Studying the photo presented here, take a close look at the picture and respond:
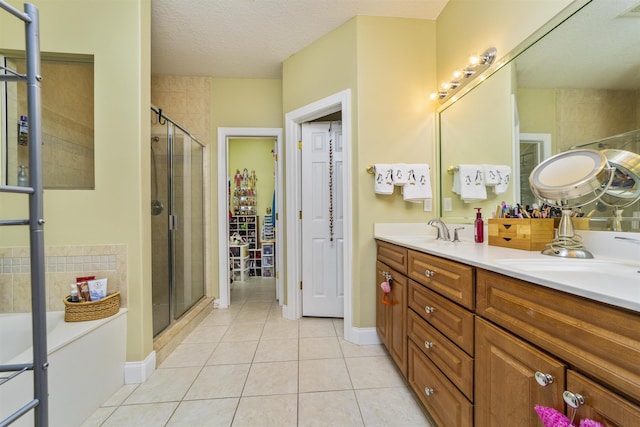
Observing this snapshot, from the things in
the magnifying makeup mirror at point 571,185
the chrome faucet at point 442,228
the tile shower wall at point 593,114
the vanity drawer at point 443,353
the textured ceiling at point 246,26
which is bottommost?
the vanity drawer at point 443,353

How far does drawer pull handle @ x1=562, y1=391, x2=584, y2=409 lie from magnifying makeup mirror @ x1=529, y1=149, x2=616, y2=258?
2.10ft

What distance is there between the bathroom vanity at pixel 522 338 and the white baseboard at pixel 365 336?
2.19 ft

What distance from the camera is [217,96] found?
9.80ft

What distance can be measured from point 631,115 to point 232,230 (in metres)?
4.72

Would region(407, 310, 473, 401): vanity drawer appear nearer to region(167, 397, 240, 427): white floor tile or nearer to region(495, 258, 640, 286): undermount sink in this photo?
region(495, 258, 640, 286): undermount sink

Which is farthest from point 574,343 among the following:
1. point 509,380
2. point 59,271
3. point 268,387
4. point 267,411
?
point 59,271

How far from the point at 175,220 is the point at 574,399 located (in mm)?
2631

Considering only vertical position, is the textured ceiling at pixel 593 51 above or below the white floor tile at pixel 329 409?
above

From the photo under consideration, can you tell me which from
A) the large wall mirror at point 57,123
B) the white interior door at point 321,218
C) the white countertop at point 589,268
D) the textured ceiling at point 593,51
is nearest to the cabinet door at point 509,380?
the white countertop at point 589,268

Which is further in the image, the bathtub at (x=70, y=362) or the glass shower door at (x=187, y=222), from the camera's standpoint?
the glass shower door at (x=187, y=222)

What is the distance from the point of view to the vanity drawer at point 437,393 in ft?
3.11

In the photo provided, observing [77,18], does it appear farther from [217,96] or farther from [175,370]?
[175,370]

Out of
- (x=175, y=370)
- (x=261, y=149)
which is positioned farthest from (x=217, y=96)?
(x=175, y=370)

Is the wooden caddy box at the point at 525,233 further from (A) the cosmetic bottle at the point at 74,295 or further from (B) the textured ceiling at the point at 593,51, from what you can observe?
(A) the cosmetic bottle at the point at 74,295
